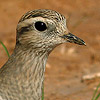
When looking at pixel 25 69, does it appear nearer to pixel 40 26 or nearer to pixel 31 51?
pixel 31 51

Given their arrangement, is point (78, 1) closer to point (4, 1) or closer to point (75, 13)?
point (75, 13)

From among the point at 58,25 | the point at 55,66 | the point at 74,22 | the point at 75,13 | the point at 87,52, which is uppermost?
the point at 75,13

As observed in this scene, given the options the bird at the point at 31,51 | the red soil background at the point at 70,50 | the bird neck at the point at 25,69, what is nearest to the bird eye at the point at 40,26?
the bird at the point at 31,51

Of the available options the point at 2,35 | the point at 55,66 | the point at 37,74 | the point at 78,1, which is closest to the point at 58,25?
the point at 37,74

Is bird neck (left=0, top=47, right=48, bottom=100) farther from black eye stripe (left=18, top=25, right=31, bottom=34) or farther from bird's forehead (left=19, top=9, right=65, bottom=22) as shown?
bird's forehead (left=19, top=9, right=65, bottom=22)

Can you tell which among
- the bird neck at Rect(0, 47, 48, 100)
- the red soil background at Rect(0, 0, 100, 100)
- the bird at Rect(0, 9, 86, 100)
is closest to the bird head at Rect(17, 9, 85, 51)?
the bird at Rect(0, 9, 86, 100)

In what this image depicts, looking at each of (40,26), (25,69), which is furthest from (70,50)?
(40,26)

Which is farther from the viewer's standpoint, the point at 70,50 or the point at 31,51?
the point at 70,50
